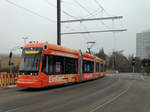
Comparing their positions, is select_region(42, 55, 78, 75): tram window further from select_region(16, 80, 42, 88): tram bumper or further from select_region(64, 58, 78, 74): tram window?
select_region(16, 80, 42, 88): tram bumper

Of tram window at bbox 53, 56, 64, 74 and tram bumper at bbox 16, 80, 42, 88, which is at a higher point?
tram window at bbox 53, 56, 64, 74

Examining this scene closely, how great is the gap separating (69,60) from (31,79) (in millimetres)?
5195

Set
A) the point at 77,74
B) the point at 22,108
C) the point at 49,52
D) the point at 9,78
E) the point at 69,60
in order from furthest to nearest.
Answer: the point at 77,74 < the point at 69,60 < the point at 9,78 < the point at 49,52 < the point at 22,108

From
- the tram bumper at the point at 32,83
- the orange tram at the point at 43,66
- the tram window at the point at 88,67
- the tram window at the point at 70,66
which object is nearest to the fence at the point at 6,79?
the orange tram at the point at 43,66

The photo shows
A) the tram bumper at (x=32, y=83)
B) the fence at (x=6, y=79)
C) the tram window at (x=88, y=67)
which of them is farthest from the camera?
the tram window at (x=88, y=67)

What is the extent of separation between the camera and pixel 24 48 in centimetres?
1334

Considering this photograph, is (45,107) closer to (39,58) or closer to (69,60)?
(39,58)

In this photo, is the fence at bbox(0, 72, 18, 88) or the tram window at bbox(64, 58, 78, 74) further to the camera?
the tram window at bbox(64, 58, 78, 74)

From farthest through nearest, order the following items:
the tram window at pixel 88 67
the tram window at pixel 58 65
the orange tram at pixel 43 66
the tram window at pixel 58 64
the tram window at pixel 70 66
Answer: the tram window at pixel 88 67
the tram window at pixel 70 66
the tram window at pixel 58 64
the tram window at pixel 58 65
the orange tram at pixel 43 66

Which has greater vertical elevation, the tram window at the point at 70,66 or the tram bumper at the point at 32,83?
the tram window at the point at 70,66

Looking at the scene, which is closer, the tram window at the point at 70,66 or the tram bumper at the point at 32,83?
the tram bumper at the point at 32,83

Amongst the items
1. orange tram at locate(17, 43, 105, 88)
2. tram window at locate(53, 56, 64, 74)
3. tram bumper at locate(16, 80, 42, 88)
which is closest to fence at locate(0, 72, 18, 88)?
orange tram at locate(17, 43, 105, 88)

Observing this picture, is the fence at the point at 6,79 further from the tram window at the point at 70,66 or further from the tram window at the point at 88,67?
the tram window at the point at 88,67

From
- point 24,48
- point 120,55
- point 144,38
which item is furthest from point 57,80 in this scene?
point 144,38
